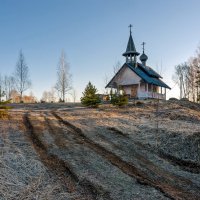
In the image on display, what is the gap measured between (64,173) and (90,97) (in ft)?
59.6

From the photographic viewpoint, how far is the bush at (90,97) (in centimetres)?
2508

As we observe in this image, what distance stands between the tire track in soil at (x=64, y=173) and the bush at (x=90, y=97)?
44.5ft

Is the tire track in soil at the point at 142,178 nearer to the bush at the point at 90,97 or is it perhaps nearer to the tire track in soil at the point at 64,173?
the tire track in soil at the point at 64,173

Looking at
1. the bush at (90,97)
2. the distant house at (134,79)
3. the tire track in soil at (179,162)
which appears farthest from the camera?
the distant house at (134,79)

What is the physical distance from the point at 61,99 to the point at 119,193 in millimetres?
40428

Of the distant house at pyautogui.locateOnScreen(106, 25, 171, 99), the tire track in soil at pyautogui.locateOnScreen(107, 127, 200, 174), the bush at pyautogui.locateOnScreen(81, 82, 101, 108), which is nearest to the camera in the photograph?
the tire track in soil at pyautogui.locateOnScreen(107, 127, 200, 174)

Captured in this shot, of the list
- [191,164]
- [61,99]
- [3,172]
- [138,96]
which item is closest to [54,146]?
[3,172]

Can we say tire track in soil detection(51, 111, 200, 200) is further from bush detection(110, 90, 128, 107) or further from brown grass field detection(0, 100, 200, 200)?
bush detection(110, 90, 128, 107)

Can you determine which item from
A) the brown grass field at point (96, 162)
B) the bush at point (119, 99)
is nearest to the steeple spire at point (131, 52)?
the bush at point (119, 99)

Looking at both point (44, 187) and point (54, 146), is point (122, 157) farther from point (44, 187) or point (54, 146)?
point (44, 187)

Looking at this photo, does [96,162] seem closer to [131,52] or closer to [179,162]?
[179,162]

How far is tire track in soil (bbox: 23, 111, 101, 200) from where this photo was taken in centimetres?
659

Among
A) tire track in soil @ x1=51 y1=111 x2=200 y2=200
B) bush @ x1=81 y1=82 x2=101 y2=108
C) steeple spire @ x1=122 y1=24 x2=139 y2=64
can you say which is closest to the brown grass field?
tire track in soil @ x1=51 y1=111 x2=200 y2=200

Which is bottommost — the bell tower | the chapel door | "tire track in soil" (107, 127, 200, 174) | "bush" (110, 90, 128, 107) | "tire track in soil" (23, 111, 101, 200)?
"tire track in soil" (107, 127, 200, 174)
